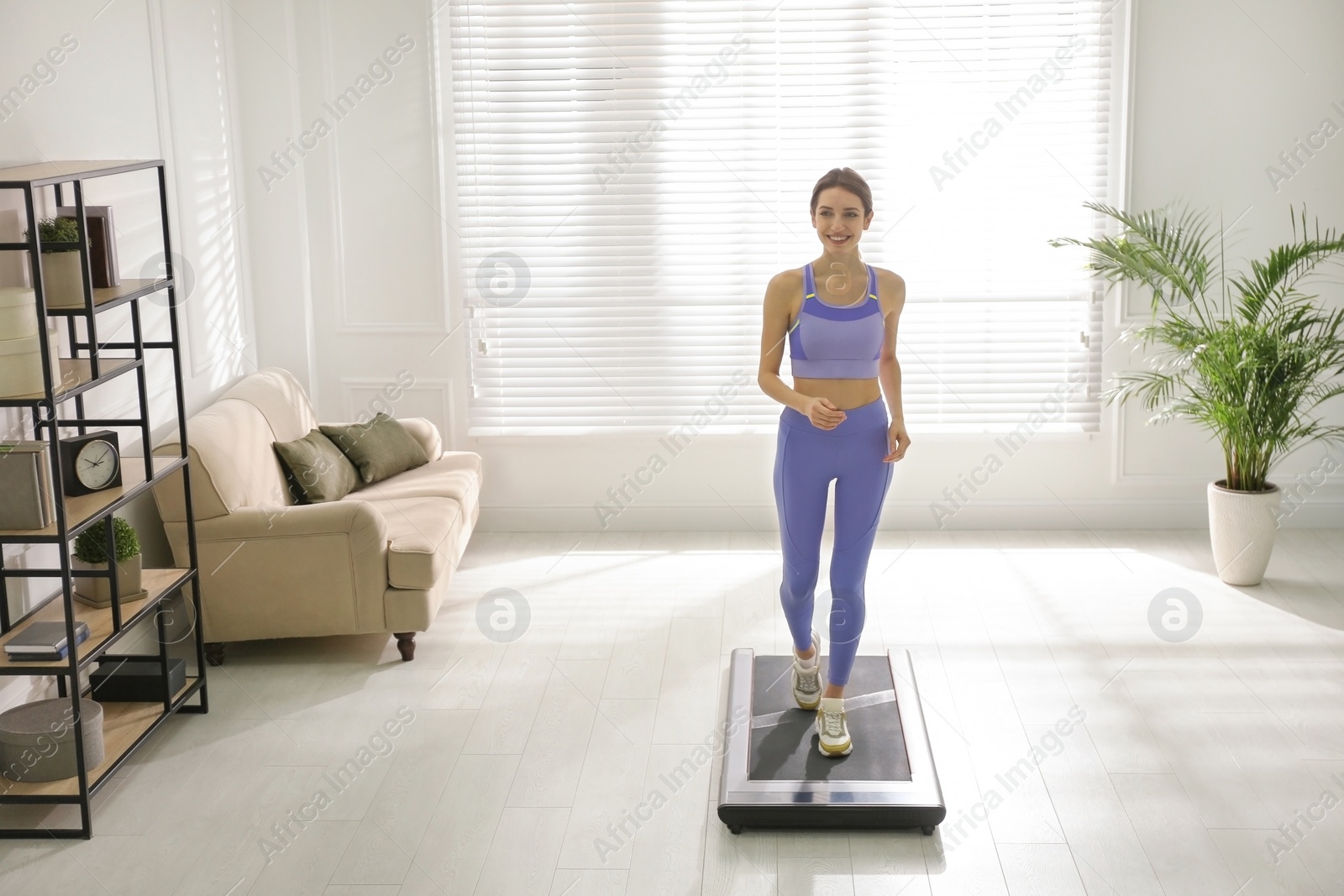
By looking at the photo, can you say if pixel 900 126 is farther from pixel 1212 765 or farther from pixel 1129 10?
pixel 1212 765

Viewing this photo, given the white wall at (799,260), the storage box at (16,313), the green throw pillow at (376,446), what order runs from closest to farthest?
the storage box at (16,313) → the green throw pillow at (376,446) → the white wall at (799,260)

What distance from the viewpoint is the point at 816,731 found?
12.5 feet

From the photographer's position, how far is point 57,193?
3922 mm

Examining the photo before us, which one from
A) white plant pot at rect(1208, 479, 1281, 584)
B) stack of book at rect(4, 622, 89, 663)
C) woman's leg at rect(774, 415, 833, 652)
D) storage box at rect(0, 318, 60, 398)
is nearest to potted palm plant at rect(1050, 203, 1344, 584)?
white plant pot at rect(1208, 479, 1281, 584)

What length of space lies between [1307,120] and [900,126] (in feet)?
5.96

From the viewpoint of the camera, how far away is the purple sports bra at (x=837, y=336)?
11.5ft

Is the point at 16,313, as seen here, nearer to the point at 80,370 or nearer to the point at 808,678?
the point at 80,370

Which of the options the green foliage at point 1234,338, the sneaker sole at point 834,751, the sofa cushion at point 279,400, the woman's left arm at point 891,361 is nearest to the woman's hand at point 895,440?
the woman's left arm at point 891,361

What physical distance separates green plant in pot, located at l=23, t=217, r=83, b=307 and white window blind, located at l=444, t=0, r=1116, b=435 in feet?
8.69

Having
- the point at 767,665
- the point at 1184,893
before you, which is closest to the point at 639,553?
the point at 767,665

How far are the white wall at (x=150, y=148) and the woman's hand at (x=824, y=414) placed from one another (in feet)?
7.88

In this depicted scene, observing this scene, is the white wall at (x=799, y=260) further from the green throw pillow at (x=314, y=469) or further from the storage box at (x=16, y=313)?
the storage box at (x=16, y=313)

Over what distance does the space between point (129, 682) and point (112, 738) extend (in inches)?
11.1

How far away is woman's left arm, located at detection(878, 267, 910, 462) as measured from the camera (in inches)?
141
